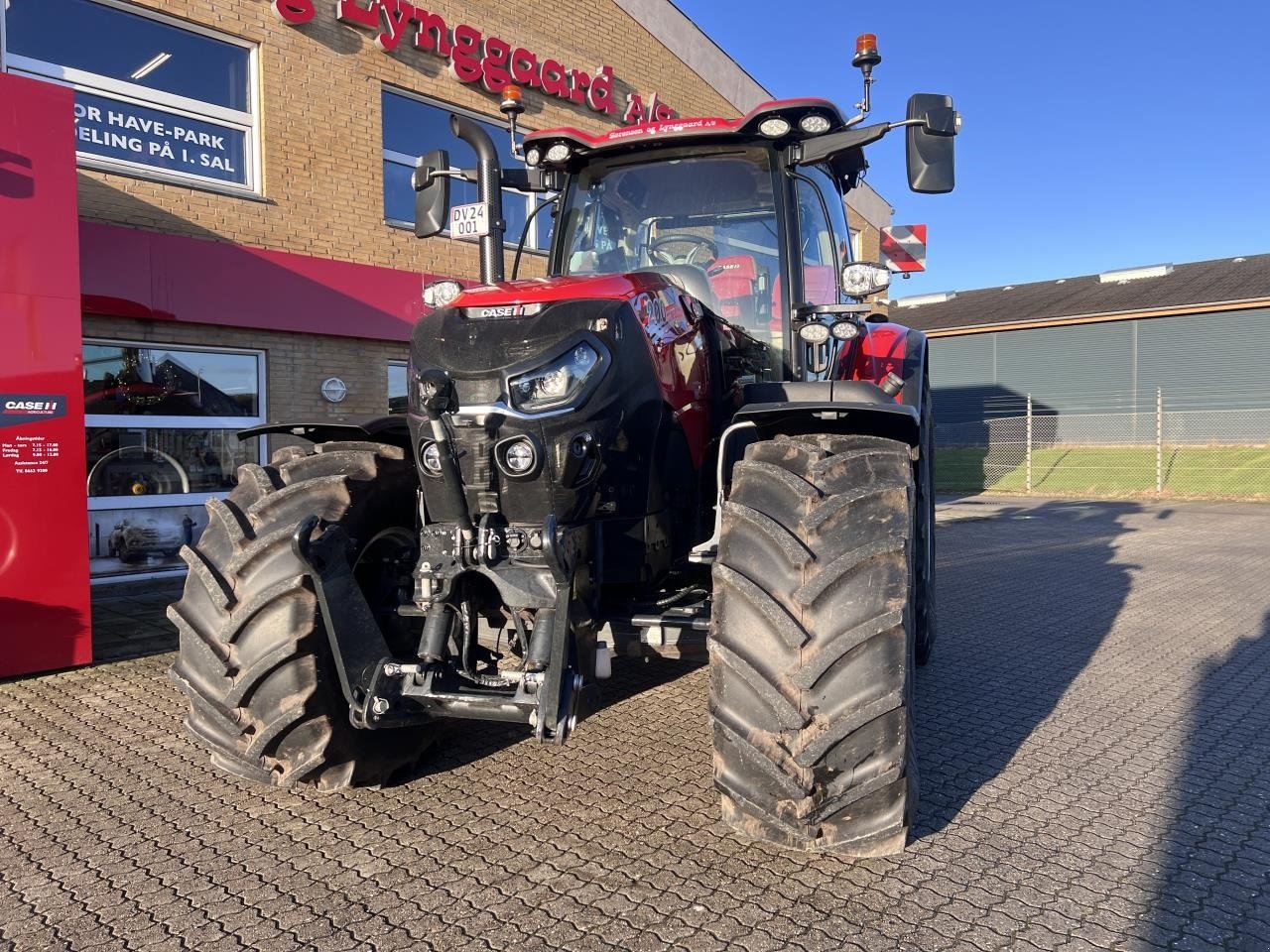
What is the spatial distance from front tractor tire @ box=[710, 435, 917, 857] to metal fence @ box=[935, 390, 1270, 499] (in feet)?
57.1

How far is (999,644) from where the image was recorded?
6.01 m

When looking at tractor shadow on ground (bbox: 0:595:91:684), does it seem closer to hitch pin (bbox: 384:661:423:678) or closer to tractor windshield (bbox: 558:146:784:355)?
hitch pin (bbox: 384:661:423:678)

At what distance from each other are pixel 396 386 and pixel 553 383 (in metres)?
7.61

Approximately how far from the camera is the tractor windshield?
4336 millimetres

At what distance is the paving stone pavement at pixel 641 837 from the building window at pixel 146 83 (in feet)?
17.0

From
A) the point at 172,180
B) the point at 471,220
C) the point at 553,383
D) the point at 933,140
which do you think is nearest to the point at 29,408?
the point at 471,220

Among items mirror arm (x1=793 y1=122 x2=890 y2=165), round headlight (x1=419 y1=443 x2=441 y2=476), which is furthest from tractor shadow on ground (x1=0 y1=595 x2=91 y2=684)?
mirror arm (x1=793 y1=122 x2=890 y2=165)

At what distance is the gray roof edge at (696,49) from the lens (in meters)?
13.3

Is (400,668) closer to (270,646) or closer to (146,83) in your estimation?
(270,646)

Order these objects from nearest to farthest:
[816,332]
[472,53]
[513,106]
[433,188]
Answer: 1. [816,332]
2. [433,188]
3. [513,106]
4. [472,53]

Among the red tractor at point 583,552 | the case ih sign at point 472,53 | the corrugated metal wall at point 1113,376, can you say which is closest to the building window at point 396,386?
the case ih sign at point 472,53

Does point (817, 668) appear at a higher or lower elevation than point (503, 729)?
higher

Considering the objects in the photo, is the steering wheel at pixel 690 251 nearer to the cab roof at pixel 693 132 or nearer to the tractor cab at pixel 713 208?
the tractor cab at pixel 713 208

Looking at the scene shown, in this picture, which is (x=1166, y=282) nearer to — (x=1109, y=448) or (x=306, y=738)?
(x=1109, y=448)
